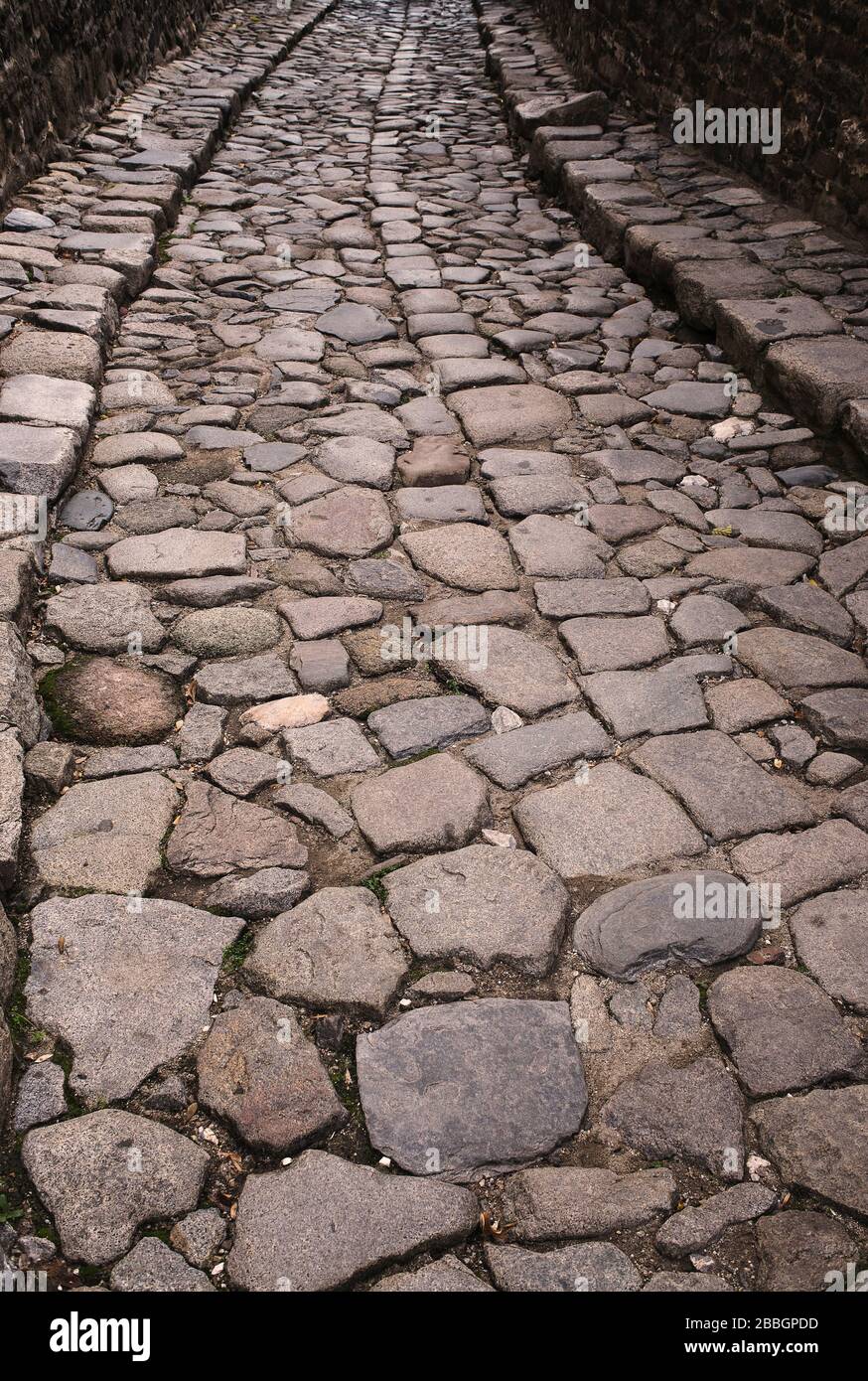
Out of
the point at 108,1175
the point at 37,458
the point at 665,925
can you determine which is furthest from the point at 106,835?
the point at 37,458

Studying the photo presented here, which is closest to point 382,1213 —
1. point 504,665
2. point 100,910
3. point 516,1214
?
point 516,1214

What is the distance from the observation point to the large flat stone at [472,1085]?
1.82 meters

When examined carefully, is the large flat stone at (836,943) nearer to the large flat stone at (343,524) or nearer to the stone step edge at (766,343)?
the large flat stone at (343,524)

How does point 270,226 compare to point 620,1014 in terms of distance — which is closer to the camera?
point 620,1014

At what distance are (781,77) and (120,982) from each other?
20.3 feet

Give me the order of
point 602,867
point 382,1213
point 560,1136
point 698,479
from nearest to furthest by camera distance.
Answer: point 382,1213 → point 560,1136 → point 602,867 → point 698,479

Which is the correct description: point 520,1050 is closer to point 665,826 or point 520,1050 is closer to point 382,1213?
point 382,1213

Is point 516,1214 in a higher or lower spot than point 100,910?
lower

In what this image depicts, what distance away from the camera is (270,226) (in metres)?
6.69

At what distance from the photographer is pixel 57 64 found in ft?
22.6

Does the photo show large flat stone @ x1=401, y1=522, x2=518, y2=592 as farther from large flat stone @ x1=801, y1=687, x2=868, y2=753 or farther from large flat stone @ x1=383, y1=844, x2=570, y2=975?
large flat stone @ x1=383, y1=844, x2=570, y2=975

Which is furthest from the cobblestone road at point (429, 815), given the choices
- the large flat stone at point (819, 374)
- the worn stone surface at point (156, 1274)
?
the large flat stone at point (819, 374)

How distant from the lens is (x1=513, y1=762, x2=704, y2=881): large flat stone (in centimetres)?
241

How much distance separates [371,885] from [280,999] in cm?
35
